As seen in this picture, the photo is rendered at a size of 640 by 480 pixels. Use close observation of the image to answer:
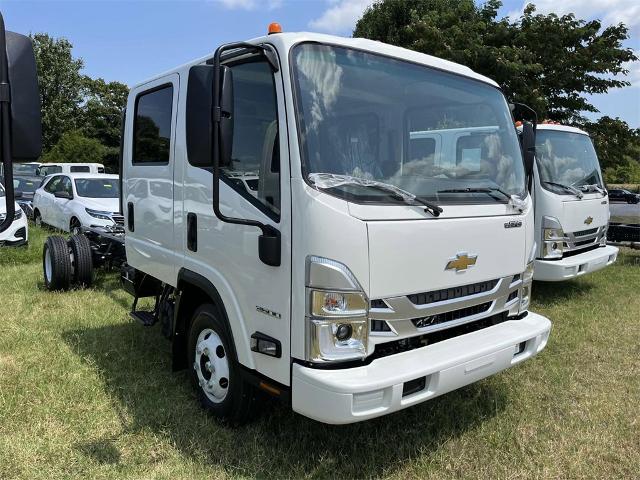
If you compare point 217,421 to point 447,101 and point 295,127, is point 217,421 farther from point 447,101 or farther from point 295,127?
point 447,101

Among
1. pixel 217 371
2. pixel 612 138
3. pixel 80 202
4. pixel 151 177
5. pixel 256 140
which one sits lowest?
pixel 217 371

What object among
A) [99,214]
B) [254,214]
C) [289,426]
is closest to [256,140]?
[254,214]

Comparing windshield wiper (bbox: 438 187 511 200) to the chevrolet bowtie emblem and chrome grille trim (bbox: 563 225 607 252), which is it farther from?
chrome grille trim (bbox: 563 225 607 252)

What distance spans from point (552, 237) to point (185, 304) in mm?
4645

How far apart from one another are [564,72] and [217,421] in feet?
48.4

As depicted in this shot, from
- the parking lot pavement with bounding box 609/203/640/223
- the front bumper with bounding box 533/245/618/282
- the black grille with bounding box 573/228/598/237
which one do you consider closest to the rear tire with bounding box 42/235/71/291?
the front bumper with bounding box 533/245/618/282

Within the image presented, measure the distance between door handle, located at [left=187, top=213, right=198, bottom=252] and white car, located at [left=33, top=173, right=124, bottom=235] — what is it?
6580mm

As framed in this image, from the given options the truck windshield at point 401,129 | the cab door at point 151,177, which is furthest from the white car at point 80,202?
Answer: the truck windshield at point 401,129

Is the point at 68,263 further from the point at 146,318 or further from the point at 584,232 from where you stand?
the point at 584,232

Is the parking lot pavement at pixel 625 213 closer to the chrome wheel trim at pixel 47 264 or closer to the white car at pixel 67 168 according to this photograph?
the chrome wheel trim at pixel 47 264

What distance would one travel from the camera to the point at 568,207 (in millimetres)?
6578

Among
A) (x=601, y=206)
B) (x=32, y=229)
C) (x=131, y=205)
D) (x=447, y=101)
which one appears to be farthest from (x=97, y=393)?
(x=32, y=229)

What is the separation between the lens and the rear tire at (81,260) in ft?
22.7

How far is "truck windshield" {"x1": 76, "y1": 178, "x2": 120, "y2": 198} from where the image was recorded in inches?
421
